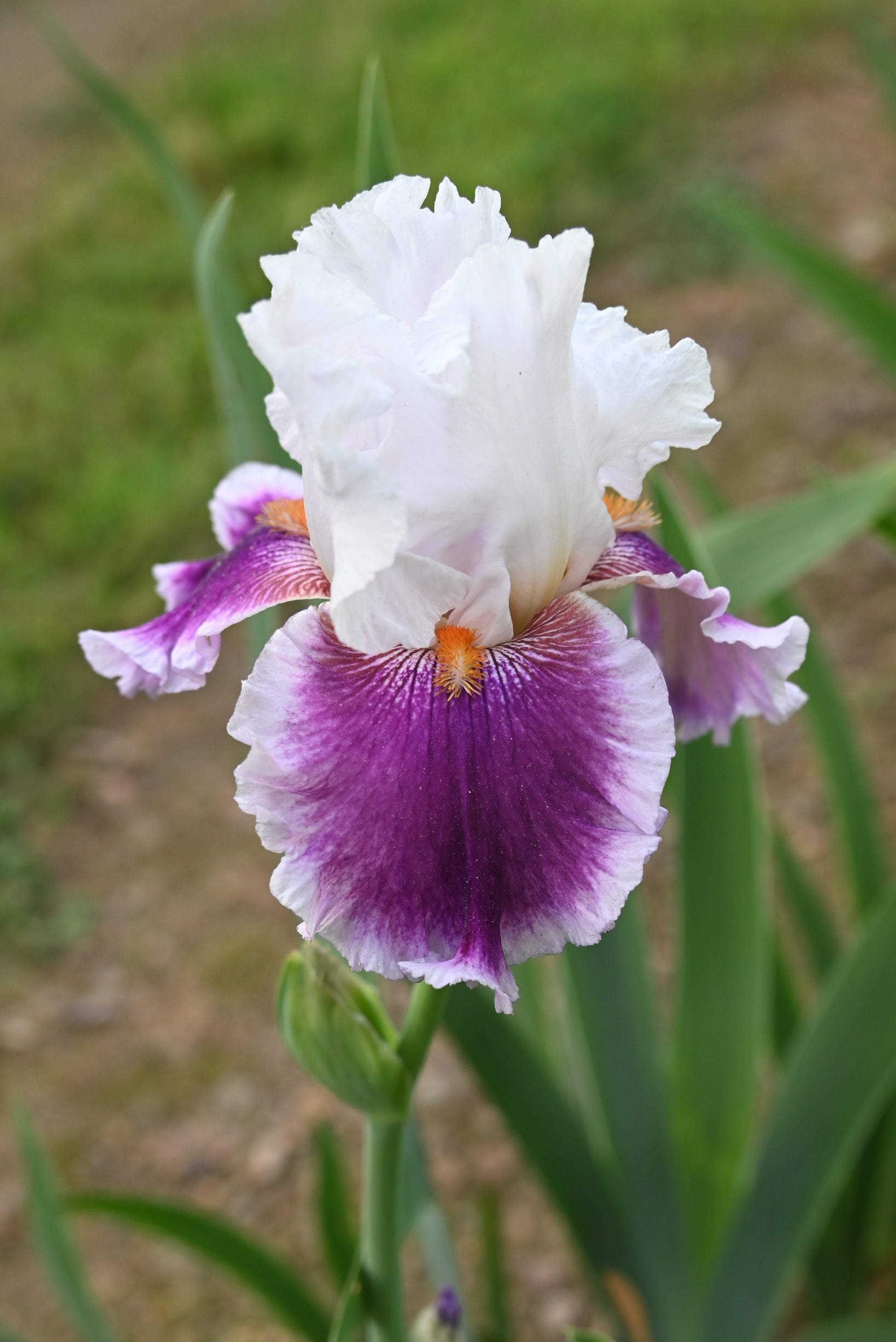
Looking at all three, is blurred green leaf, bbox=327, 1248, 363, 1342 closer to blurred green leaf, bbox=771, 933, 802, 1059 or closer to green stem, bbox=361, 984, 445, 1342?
green stem, bbox=361, 984, 445, 1342

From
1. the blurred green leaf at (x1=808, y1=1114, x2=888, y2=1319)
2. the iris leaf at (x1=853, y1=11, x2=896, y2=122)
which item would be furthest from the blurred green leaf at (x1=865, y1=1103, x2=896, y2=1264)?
the iris leaf at (x1=853, y1=11, x2=896, y2=122)

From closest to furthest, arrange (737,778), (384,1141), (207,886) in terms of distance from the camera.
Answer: (384,1141), (737,778), (207,886)

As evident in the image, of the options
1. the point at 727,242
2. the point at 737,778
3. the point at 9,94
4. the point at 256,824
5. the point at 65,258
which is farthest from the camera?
the point at 9,94

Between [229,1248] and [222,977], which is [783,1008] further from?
[222,977]

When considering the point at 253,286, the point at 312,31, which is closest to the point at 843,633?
the point at 253,286

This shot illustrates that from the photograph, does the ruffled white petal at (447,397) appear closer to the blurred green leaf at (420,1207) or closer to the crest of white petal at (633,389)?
the crest of white petal at (633,389)

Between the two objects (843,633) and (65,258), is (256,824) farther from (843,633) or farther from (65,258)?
(65,258)

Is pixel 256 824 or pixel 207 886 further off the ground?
pixel 207 886
